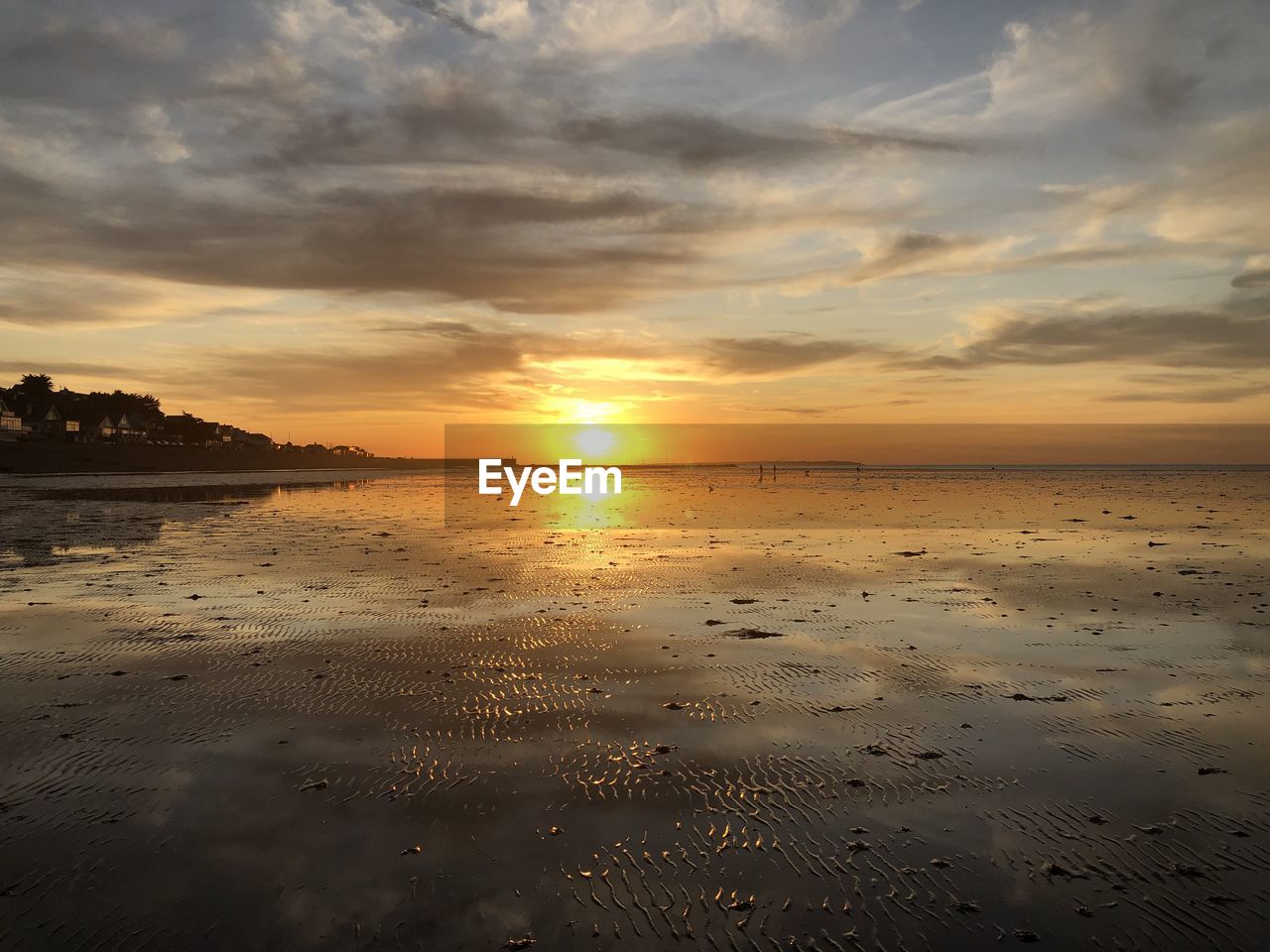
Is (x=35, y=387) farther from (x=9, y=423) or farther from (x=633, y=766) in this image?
(x=633, y=766)

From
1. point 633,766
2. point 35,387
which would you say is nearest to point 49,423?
point 35,387

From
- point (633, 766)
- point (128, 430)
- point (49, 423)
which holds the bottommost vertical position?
point (633, 766)

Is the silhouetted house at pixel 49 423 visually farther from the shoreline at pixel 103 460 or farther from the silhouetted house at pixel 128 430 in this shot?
the shoreline at pixel 103 460

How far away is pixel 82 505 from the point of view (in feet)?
156

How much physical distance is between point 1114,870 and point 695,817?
3.58 meters

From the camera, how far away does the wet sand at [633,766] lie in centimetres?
593

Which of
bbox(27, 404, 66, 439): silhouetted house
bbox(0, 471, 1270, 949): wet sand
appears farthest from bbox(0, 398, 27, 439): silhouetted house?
bbox(0, 471, 1270, 949): wet sand

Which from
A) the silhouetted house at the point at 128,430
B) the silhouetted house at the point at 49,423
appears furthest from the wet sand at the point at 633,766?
the silhouetted house at the point at 128,430

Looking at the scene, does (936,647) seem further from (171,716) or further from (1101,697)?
(171,716)

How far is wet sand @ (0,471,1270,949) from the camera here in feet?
19.4

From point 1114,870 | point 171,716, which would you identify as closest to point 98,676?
point 171,716

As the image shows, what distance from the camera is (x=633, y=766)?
28.5 feet

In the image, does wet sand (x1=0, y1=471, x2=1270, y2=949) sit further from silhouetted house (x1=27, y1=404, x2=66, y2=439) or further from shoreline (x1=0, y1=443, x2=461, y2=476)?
silhouetted house (x1=27, y1=404, x2=66, y2=439)

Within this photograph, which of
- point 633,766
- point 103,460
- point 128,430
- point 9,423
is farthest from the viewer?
point 128,430
